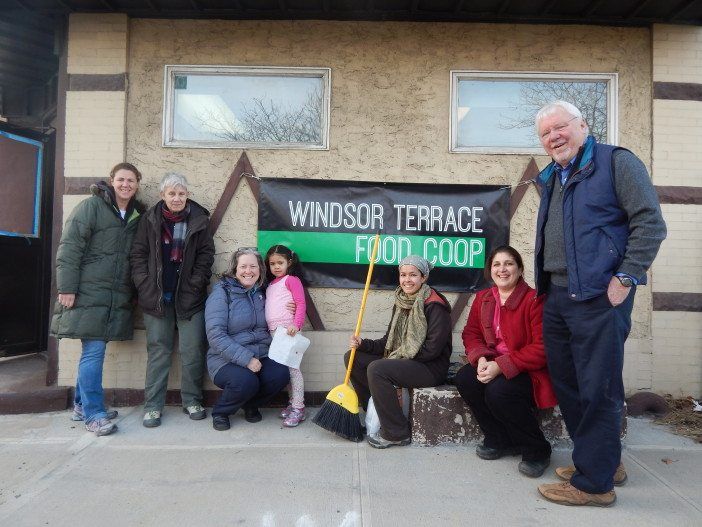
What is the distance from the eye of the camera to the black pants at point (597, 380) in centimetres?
245

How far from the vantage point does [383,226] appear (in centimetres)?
416

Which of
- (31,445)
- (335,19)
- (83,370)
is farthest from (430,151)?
(31,445)

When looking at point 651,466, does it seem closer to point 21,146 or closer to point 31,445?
point 31,445

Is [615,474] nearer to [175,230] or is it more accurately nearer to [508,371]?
[508,371]

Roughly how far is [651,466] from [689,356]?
153 cm

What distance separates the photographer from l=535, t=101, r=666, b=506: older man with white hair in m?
2.38

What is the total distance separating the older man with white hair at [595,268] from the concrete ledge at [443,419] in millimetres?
708

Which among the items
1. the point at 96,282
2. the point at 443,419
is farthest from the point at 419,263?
the point at 96,282

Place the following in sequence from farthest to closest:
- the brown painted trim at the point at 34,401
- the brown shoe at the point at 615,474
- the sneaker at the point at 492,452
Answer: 1. the brown painted trim at the point at 34,401
2. the sneaker at the point at 492,452
3. the brown shoe at the point at 615,474

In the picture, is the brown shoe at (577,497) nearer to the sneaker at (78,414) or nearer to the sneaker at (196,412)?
the sneaker at (196,412)

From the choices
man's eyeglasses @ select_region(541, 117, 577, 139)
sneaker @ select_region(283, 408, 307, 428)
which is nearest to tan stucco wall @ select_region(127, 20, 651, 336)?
sneaker @ select_region(283, 408, 307, 428)

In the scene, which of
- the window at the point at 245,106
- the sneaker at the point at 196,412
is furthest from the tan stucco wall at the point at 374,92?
the sneaker at the point at 196,412

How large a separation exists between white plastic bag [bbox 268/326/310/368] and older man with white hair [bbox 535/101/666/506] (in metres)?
1.86

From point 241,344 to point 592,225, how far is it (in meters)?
2.52
